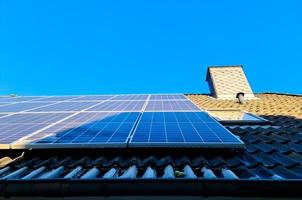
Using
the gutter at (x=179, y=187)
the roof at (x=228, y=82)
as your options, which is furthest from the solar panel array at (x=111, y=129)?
the roof at (x=228, y=82)

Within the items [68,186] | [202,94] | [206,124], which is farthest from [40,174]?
[202,94]

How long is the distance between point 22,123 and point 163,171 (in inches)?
139

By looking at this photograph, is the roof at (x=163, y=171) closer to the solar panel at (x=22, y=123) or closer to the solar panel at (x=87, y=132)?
the solar panel at (x=87, y=132)

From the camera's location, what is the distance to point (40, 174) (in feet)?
13.4

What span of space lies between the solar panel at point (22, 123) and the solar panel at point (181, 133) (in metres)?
1.94

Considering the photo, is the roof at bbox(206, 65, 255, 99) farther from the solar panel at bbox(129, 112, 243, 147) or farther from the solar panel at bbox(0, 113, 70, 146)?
the solar panel at bbox(0, 113, 70, 146)

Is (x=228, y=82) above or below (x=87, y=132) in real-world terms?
above

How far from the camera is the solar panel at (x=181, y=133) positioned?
489 cm

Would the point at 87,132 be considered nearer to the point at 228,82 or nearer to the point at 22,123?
the point at 22,123

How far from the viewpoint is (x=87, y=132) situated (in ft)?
18.4

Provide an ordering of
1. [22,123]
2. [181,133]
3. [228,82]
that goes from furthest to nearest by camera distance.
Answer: [228,82] < [22,123] < [181,133]

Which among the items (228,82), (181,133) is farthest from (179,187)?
(228,82)

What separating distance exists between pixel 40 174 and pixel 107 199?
3.46ft

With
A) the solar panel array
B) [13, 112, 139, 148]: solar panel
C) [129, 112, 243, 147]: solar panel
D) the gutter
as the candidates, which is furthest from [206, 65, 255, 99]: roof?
the gutter
